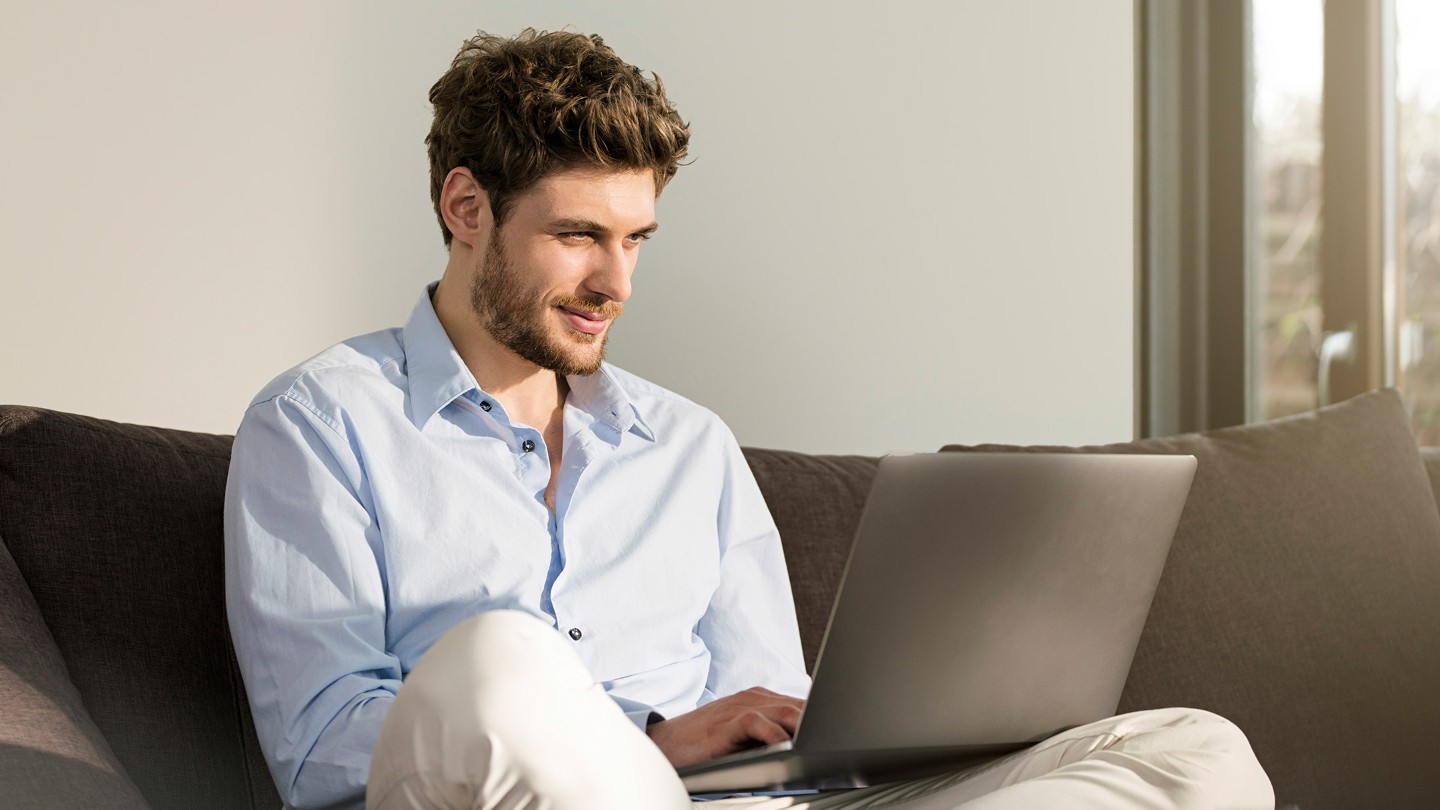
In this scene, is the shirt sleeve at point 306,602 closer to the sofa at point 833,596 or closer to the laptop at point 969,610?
the sofa at point 833,596

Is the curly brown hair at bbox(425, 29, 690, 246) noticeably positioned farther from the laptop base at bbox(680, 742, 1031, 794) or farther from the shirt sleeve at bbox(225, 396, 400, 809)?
the laptop base at bbox(680, 742, 1031, 794)

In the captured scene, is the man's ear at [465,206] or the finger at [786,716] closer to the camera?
the finger at [786,716]

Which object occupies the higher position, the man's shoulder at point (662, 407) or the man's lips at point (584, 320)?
the man's lips at point (584, 320)

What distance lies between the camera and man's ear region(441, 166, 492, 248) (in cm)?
158

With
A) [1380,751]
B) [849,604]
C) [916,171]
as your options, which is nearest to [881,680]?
[849,604]

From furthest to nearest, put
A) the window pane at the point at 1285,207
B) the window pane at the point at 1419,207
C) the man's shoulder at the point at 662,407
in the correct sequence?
the window pane at the point at 1285,207 < the window pane at the point at 1419,207 < the man's shoulder at the point at 662,407

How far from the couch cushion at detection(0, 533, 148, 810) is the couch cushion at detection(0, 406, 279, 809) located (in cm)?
5

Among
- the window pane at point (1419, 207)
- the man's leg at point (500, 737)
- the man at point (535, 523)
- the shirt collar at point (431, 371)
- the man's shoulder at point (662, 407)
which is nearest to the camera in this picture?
the man's leg at point (500, 737)

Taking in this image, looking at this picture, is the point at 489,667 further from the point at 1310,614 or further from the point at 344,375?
the point at 1310,614

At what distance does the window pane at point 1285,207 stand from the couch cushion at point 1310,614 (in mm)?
850

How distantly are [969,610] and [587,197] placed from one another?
2.31 feet

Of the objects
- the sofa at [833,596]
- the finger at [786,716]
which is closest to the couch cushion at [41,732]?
the sofa at [833,596]

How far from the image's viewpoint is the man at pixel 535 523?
1.15 metres

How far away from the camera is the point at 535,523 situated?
57.1 inches
